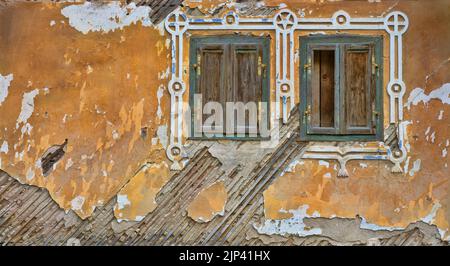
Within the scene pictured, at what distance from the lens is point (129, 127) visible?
1055 cm

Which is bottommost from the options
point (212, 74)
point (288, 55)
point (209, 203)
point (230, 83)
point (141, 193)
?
point (209, 203)

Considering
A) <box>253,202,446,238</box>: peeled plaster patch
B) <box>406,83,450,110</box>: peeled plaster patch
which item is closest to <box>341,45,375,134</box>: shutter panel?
<box>406,83,450,110</box>: peeled plaster patch

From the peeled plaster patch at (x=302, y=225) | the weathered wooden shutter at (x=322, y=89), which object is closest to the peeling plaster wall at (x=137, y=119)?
the peeled plaster patch at (x=302, y=225)

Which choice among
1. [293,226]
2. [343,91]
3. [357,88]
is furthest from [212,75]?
[293,226]

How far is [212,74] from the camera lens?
10602 millimetres

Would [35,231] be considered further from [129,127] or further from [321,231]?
[321,231]

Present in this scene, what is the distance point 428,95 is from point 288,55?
5.56 feet

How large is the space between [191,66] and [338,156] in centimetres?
202

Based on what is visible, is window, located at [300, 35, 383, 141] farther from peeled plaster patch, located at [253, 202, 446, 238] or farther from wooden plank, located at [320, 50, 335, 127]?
peeled plaster patch, located at [253, 202, 446, 238]

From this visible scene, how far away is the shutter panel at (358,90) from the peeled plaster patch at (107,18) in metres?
2.41

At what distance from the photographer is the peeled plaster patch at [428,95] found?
10.4 metres

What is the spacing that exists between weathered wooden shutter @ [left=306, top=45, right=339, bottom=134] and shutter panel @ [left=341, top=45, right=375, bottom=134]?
0.14 metres

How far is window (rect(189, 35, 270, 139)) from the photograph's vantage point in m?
10.5

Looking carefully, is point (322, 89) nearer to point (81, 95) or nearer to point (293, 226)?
point (293, 226)
